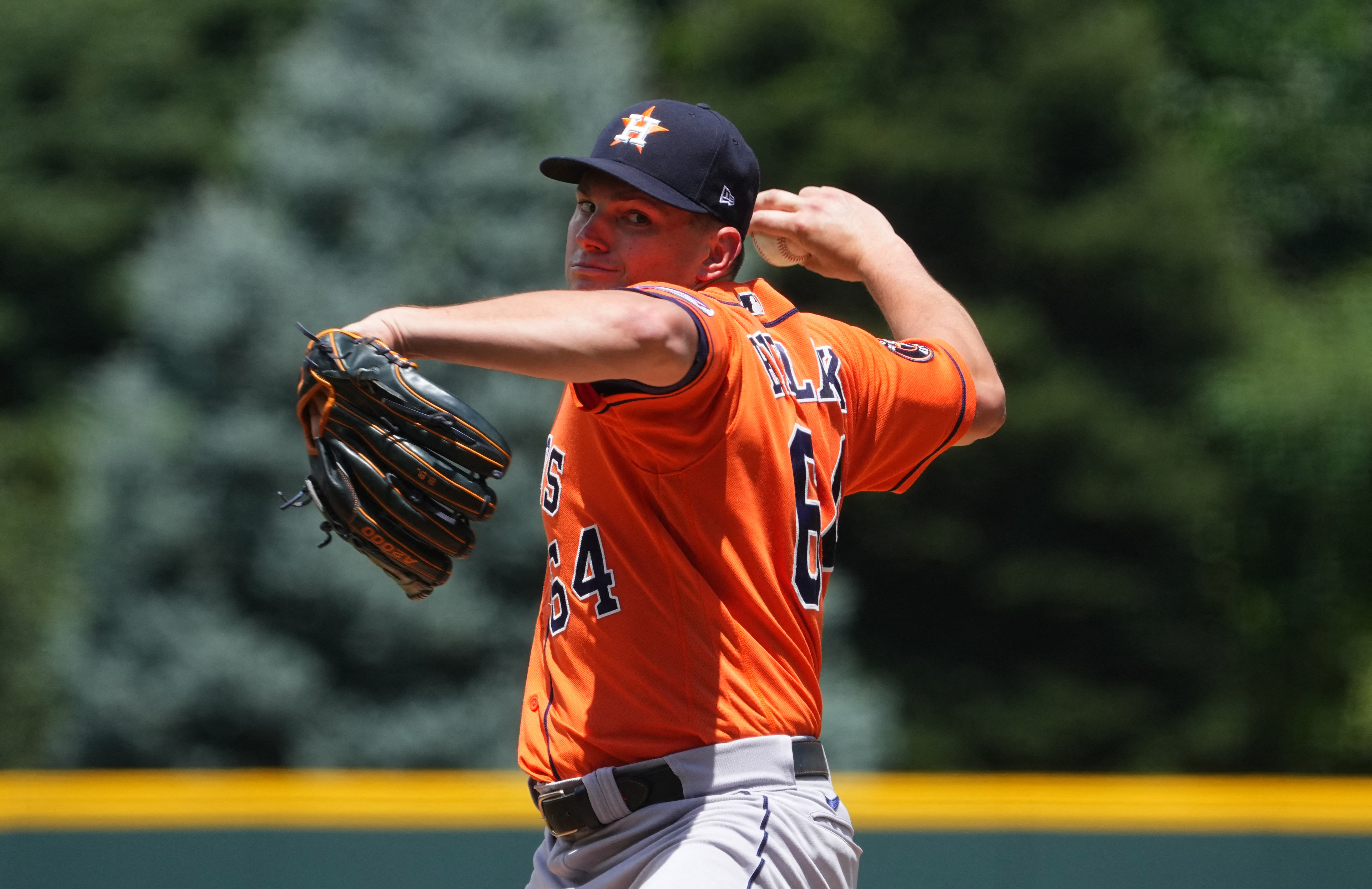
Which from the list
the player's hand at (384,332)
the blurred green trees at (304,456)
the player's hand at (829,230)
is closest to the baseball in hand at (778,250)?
the player's hand at (829,230)

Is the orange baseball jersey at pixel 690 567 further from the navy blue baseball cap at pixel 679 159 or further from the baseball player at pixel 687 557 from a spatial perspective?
the navy blue baseball cap at pixel 679 159

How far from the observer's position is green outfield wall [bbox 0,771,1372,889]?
18.9 ft

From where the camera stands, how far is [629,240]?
8.66 feet

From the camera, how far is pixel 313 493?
223cm

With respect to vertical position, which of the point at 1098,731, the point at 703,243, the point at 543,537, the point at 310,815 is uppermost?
the point at 703,243

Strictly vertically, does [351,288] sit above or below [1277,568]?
above

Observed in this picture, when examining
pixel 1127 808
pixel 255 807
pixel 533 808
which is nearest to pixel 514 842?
pixel 533 808

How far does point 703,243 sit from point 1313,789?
4441 millimetres

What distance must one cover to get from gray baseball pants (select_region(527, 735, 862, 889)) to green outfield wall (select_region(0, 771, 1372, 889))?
3.39 metres

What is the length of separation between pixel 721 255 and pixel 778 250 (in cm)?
54

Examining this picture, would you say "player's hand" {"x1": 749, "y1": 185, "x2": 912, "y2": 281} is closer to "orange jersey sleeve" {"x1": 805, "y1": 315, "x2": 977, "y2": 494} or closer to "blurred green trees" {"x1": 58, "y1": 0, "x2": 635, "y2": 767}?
"orange jersey sleeve" {"x1": 805, "y1": 315, "x2": 977, "y2": 494}

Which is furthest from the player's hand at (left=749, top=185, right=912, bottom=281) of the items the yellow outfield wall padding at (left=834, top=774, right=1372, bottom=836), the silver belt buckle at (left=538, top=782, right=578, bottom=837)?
the yellow outfield wall padding at (left=834, top=774, right=1372, bottom=836)

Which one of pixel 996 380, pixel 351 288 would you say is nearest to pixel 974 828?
pixel 996 380

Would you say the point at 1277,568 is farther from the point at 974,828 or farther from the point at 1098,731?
the point at 974,828
